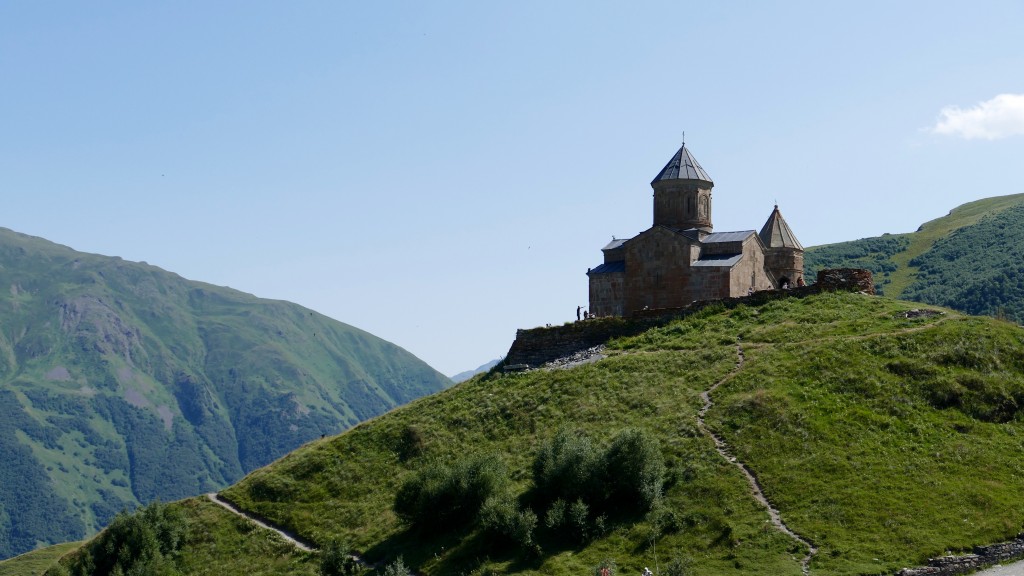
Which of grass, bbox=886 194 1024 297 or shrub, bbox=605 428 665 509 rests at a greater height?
grass, bbox=886 194 1024 297

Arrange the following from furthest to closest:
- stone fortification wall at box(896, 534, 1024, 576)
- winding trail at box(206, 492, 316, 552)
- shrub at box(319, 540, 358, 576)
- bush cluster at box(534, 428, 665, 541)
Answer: winding trail at box(206, 492, 316, 552) < shrub at box(319, 540, 358, 576) < bush cluster at box(534, 428, 665, 541) < stone fortification wall at box(896, 534, 1024, 576)

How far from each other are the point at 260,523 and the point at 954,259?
10233 cm

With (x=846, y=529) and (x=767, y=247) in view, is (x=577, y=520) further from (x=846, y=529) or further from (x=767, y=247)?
(x=767, y=247)

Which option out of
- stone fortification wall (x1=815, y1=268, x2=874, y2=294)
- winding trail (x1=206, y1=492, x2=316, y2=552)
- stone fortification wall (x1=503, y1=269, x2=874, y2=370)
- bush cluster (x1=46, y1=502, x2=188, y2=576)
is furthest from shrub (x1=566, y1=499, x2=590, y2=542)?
stone fortification wall (x1=815, y1=268, x2=874, y2=294)

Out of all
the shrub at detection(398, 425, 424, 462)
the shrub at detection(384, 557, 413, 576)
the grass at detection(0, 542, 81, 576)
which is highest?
the shrub at detection(398, 425, 424, 462)

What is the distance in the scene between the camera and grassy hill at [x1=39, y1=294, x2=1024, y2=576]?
28406 millimetres

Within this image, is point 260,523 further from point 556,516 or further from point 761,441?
point 761,441

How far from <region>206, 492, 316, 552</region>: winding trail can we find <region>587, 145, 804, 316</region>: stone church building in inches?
829

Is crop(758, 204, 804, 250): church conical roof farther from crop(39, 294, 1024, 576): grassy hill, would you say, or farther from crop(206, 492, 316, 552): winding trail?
crop(206, 492, 316, 552): winding trail

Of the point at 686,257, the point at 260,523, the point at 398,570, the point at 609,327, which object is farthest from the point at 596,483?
the point at 686,257

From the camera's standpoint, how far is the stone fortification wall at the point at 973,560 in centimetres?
2566

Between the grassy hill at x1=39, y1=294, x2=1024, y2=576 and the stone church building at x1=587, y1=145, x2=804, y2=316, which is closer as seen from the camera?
the grassy hill at x1=39, y1=294, x2=1024, y2=576

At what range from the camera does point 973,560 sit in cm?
2597

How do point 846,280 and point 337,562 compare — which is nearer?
point 337,562
